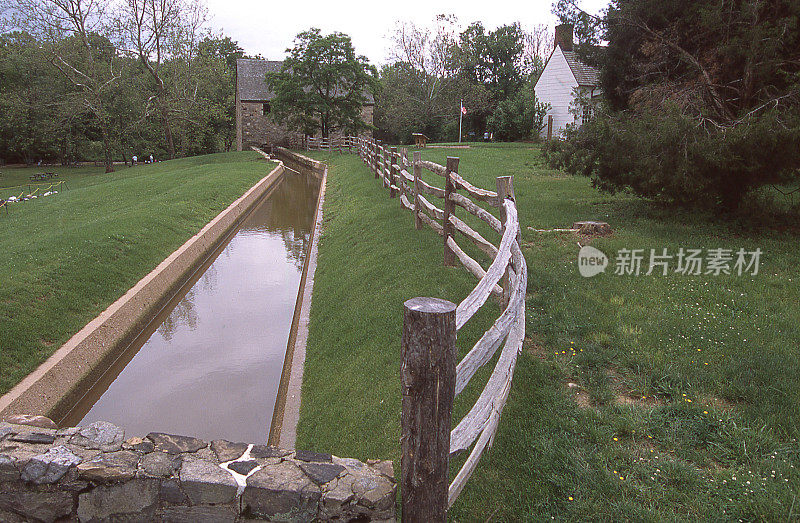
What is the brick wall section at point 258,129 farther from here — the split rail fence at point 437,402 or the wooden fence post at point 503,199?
the split rail fence at point 437,402

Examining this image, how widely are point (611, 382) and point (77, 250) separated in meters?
9.05

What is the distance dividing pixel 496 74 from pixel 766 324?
4264 centimetres

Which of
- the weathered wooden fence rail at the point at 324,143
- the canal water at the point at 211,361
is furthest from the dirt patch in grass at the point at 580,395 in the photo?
the weathered wooden fence rail at the point at 324,143

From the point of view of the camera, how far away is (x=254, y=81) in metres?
48.3

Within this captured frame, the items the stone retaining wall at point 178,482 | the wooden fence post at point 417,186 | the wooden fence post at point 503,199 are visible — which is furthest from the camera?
the wooden fence post at point 417,186

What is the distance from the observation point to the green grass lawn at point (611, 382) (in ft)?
10.3

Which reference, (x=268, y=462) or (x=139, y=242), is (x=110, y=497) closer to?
(x=268, y=462)

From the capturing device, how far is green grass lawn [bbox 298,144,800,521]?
313cm

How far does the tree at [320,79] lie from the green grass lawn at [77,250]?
63.4ft

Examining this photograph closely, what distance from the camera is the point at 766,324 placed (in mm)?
4910

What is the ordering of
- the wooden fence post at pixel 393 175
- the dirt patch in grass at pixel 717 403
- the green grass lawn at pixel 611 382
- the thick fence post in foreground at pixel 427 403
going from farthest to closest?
the wooden fence post at pixel 393 175, the dirt patch in grass at pixel 717 403, the green grass lawn at pixel 611 382, the thick fence post in foreground at pixel 427 403

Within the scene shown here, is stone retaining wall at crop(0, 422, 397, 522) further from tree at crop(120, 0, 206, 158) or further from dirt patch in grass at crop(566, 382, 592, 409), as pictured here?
tree at crop(120, 0, 206, 158)

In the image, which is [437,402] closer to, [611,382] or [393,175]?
[611,382]

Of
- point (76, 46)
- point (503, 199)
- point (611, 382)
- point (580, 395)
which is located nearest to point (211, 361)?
point (503, 199)
